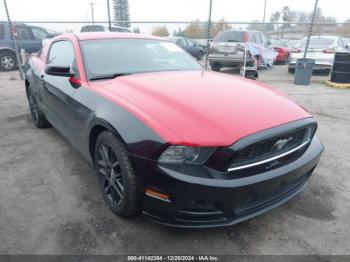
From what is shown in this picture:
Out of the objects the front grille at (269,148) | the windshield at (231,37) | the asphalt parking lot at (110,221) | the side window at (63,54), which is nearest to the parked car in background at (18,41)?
the windshield at (231,37)

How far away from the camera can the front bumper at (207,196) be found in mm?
1954

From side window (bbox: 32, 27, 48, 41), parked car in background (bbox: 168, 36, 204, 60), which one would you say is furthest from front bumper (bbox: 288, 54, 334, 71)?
side window (bbox: 32, 27, 48, 41)

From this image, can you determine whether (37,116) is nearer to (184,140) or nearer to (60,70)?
(60,70)

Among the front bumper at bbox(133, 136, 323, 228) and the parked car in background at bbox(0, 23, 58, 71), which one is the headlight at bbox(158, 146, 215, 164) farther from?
the parked car in background at bbox(0, 23, 58, 71)

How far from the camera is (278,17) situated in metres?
57.2

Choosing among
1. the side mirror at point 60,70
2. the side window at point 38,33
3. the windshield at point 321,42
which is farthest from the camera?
the side window at point 38,33

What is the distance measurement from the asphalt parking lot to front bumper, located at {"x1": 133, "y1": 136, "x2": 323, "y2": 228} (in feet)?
0.96

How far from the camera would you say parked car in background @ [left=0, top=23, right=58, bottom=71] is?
11.4 meters

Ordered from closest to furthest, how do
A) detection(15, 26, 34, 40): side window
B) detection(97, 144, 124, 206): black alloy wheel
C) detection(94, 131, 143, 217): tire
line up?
detection(94, 131, 143, 217): tire, detection(97, 144, 124, 206): black alloy wheel, detection(15, 26, 34, 40): side window

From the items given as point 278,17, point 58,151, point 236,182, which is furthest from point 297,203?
point 278,17

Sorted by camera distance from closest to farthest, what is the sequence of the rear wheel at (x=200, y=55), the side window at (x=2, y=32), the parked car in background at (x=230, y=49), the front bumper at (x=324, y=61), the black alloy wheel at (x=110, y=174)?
the black alloy wheel at (x=110, y=174) → the parked car in background at (x=230, y=49) → the front bumper at (x=324, y=61) → the side window at (x=2, y=32) → the rear wheel at (x=200, y=55)

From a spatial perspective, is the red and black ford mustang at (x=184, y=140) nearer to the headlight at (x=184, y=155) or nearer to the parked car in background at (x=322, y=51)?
the headlight at (x=184, y=155)

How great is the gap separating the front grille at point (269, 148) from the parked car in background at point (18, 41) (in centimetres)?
1204

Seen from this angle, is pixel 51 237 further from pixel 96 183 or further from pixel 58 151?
pixel 58 151
